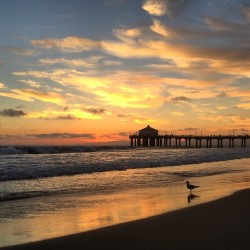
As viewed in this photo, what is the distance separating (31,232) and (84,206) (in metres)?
3.09

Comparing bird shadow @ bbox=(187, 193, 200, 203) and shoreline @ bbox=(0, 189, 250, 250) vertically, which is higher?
shoreline @ bbox=(0, 189, 250, 250)

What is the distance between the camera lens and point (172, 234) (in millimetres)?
6734

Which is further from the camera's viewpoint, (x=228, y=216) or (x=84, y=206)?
(x=84, y=206)

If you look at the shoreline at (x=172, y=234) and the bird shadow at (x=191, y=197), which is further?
the bird shadow at (x=191, y=197)

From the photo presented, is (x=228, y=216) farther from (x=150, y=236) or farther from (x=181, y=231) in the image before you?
(x=150, y=236)

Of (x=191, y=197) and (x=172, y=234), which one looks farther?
(x=191, y=197)

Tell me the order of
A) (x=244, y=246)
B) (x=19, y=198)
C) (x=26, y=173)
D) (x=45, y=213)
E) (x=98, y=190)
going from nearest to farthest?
(x=244, y=246)
(x=45, y=213)
(x=19, y=198)
(x=98, y=190)
(x=26, y=173)

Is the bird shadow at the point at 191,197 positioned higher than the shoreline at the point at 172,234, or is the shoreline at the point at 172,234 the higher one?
the shoreline at the point at 172,234

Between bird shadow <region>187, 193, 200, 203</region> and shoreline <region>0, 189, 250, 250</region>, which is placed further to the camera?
bird shadow <region>187, 193, 200, 203</region>

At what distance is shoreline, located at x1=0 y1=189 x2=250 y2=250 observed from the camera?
238 inches

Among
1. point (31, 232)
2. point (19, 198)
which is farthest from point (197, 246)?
point (19, 198)

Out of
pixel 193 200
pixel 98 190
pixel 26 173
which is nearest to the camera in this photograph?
pixel 193 200

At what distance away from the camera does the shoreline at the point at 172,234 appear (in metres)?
6.04

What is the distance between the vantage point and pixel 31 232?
23.6 feet
